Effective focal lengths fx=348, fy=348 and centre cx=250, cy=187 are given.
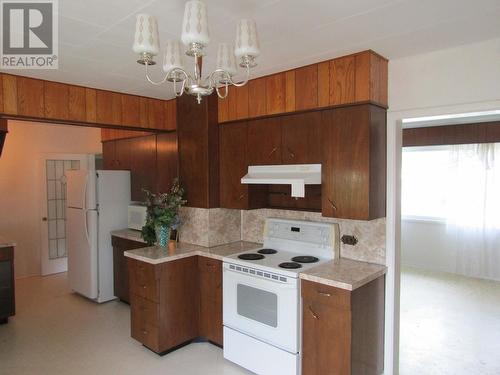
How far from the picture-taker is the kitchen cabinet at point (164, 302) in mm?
3041

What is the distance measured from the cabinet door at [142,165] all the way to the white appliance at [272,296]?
1.82 m

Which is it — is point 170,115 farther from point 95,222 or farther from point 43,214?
point 43,214

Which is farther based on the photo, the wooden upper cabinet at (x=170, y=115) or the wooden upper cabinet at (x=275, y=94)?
the wooden upper cabinet at (x=170, y=115)

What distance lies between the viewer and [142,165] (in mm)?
4379

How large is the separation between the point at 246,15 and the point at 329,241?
186cm

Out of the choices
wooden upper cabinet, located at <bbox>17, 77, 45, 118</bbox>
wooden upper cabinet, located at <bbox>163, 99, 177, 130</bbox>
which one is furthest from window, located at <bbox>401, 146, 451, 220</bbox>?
wooden upper cabinet, located at <bbox>17, 77, 45, 118</bbox>

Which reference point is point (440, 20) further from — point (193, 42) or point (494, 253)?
point (494, 253)

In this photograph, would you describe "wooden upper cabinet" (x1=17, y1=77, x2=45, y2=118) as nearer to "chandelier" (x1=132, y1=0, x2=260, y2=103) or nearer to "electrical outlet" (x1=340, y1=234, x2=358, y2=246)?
"chandelier" (x1=132, y1=0, x2=260, y2=103)

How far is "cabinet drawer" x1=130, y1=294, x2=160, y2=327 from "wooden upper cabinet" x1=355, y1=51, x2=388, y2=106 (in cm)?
241

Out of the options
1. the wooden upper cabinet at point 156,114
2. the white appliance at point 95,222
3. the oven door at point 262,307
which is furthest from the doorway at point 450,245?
the white appliance at point 95,222

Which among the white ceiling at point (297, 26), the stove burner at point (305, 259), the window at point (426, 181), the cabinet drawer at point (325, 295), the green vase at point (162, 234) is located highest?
the white ceiling at point (297, 26)

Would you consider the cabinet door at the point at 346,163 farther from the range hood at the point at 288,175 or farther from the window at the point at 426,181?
the window at the point at 426,181

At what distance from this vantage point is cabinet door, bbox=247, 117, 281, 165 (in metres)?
3.04

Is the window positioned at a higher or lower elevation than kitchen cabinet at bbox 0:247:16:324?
higher
